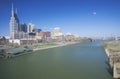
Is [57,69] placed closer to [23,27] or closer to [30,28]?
[23,27]

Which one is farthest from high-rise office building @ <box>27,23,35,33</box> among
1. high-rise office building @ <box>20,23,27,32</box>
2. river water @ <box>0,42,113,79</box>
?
river water @ <box>0,42,113,79</box>

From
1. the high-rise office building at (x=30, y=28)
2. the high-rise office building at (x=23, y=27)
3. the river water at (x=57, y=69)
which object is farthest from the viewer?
the high-rise office building at (x=30, y=28)

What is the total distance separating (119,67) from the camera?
155 inches

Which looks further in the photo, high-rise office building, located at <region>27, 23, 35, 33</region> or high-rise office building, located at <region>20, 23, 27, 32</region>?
high-rise office building, located at <region>27, 23, 35, 33</region>

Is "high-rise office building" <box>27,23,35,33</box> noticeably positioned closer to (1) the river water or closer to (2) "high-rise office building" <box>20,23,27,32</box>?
(2) "high-rise office building" <box>20,23,27,32</box>

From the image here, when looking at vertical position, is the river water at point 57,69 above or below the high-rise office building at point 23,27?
below

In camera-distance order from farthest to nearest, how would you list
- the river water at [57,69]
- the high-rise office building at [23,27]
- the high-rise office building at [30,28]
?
the high-rise office building at [30,28], the high-rise office building at [23,27], the river water at [57,69]

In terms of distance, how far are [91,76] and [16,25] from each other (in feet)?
98.5

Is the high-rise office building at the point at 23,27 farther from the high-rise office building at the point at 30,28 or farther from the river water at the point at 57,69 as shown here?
the river water at the point at 57,69

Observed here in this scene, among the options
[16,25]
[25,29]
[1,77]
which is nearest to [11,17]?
[16,25]

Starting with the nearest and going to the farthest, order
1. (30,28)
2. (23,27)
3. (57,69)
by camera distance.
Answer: (57,69)
(23,27)
(30,28)

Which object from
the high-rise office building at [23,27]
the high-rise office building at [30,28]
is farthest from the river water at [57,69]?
the high-rise office building at [30,28]

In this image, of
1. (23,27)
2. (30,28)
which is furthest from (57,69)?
(30,28)

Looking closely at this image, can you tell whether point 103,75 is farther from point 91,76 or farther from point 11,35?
point 11,35
